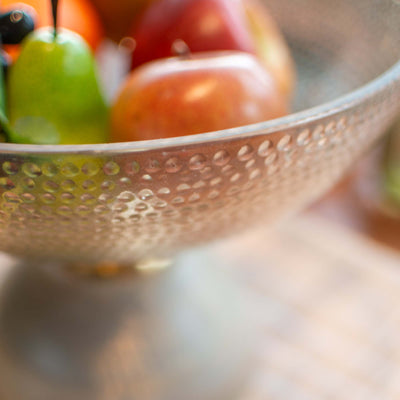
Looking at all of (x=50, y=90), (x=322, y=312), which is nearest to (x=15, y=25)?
(x=50, y=90)

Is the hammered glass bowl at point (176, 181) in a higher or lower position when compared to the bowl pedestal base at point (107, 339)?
higher

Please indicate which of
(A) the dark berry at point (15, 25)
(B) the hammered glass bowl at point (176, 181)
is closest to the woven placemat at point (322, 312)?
(B) the hammered glass bowl at point (176, 181)

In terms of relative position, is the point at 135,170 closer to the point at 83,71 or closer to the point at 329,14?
the point at 83,71

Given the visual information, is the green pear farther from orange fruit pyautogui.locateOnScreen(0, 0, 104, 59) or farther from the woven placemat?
the woven placemat

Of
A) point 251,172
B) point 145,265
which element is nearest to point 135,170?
point 251,172

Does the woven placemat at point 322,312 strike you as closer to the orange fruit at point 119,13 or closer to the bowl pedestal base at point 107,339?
the bowl pedestal base at point 107,339
